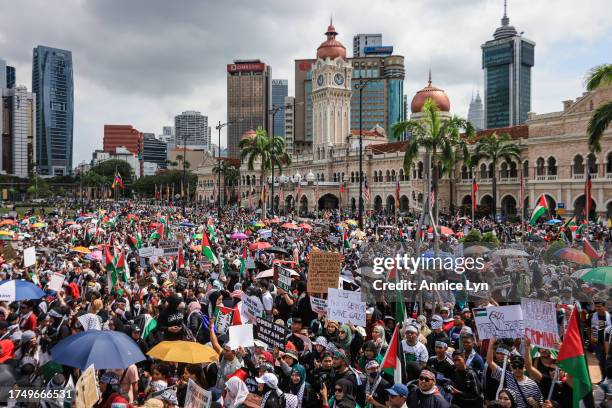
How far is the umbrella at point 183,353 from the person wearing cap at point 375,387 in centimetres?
201

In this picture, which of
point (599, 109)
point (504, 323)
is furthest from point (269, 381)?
point (599, 109)

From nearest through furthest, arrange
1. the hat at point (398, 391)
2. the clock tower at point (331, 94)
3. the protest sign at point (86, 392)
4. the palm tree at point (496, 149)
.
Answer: the hat at point (398, 391)
the protest sign at point (86, 392)
the palm tree at point (496, 149)
the clock tower at point (331, 94)

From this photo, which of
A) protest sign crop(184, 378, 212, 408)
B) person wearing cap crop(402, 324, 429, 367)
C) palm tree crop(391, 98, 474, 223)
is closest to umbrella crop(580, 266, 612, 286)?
person wearing cap crop(402, 324, 429, 367)

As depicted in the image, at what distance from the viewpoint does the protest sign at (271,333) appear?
7.32 m

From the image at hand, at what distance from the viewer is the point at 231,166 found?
321ft

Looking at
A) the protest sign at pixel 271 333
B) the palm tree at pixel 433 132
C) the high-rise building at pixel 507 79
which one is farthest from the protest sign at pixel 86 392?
the high-rise building at pixel 507 79

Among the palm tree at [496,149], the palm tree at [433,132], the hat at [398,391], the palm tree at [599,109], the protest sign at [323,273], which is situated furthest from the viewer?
the palm tree at [496,149]

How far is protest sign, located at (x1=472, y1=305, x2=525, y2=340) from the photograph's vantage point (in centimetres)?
713

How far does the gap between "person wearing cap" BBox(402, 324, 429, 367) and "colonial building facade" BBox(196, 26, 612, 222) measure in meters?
9.73

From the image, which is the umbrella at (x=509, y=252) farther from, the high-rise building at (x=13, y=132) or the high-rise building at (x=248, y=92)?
the high-rise building at (x=13, y=132)

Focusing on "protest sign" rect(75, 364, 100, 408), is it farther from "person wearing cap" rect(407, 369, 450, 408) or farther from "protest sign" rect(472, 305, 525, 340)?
"protest sign" rect(472, 305, 525, 340)

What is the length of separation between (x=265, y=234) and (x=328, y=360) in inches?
666

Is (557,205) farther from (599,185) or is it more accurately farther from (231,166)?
(231,166)

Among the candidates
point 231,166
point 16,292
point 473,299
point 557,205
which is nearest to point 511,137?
point 557,205
